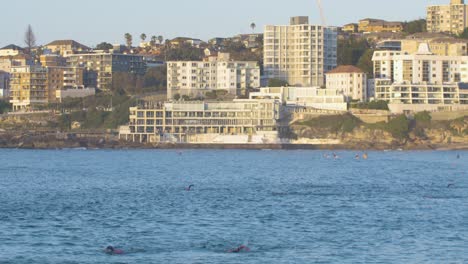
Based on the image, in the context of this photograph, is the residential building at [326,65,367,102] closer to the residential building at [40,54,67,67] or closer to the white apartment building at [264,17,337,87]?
the white apartment building at [264,17,337,87]

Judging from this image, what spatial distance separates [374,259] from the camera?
40.2 m

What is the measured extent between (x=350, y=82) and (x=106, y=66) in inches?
1876

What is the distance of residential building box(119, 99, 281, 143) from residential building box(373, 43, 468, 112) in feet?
54.5

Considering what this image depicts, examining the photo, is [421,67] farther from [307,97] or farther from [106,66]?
[106,66]

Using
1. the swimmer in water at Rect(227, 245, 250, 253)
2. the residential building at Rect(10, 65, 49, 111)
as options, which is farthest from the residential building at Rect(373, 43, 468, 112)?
the swimmer in water at Rect(227, 245, 250, 253)

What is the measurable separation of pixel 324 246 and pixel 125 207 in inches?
661

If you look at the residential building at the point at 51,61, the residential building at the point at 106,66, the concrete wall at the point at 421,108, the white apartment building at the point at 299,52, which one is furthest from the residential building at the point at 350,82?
the residential building at the point at 51,61

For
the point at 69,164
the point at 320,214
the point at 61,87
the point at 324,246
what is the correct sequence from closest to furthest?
the point at 324,246 < the point at 320,214 < the point at 69,164 < the point at 61,87

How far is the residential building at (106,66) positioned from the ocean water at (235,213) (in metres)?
86.6

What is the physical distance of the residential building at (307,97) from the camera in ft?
477

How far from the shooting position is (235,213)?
177 ft

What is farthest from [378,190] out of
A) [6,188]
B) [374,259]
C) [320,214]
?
[374,259]

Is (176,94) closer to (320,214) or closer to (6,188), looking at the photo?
(6,188)

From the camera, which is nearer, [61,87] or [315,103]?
[315,103]
